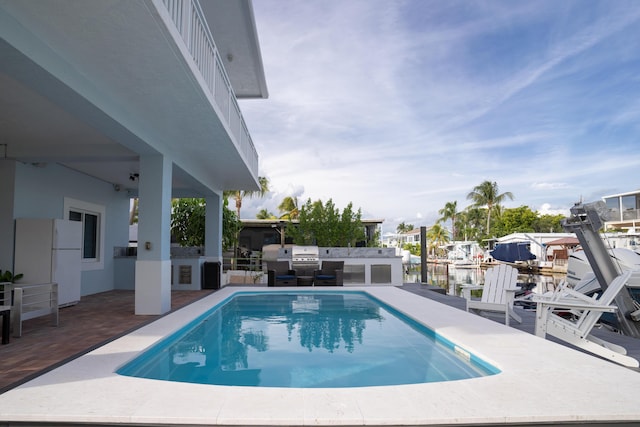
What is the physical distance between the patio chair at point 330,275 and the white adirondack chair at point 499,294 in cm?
525

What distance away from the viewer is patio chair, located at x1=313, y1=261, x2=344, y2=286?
1275 cm

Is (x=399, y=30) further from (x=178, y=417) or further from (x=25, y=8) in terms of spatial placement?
(x=178, y=417)

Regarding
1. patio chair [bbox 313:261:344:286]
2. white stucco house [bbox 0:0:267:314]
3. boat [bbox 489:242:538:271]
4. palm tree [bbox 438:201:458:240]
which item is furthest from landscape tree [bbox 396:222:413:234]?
white stucco house [bbox 0:0:267:314]

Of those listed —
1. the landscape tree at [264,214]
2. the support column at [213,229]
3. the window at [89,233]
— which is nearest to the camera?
the window at [89,233]

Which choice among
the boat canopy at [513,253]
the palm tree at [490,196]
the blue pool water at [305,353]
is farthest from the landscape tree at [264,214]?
the blue pool water at [305,353]

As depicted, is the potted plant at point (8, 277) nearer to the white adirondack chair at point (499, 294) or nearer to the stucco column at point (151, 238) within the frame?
the stucco column at point (151, 238)

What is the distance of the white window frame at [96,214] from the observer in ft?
32.9

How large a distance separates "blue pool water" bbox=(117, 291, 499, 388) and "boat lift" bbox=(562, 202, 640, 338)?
134 inches

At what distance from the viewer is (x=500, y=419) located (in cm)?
288

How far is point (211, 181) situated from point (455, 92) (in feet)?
41.8

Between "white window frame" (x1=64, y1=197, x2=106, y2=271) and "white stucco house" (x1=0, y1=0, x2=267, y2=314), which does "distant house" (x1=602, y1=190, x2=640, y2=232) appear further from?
"white window frame" (x1=64, y1=197, x2=106, y2=271)

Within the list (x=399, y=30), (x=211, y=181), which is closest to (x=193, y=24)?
(x=211, y=181)

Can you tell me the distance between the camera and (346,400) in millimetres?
3252

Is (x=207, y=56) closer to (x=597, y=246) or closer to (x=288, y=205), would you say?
(x=597, y=246)
